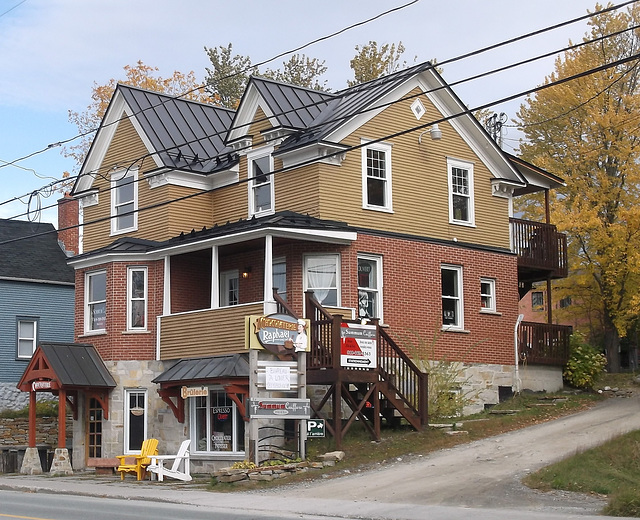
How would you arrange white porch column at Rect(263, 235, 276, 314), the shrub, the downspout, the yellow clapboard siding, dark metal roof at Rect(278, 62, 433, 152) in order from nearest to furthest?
white porch column at Rect(263, 235, 276, 314) → the yellow clapboard siding → dark metal roof at Rect(278, 62, 433, 152) → the downspout → the shrub

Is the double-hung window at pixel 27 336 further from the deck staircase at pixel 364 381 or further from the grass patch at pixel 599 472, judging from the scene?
the grass patch at pixel 599 472

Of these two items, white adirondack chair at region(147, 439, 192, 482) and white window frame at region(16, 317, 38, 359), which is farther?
white window frame at region(16, 317, 38, 359)

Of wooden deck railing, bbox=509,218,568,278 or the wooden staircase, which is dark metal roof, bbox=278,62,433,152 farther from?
wooden deck railing, bbox=509,218,568,278

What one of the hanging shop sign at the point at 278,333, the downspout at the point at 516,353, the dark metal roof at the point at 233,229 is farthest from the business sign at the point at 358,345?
the downspout at the point at 516,353

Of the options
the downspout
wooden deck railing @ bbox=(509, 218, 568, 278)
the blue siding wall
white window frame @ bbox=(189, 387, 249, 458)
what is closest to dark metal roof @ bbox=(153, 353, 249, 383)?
white window frame @ bbox=(189, 387, 249, 458)

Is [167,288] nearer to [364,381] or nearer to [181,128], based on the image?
[181,128]

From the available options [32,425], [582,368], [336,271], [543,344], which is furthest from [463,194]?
[32,425]

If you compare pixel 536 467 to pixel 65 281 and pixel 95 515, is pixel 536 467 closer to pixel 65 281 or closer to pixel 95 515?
pixel 95 515

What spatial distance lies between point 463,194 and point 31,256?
1880 cm

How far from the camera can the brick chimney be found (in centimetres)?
4028

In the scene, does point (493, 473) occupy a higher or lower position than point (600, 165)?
lower

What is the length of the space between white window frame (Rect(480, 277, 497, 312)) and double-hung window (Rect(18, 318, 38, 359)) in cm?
1798

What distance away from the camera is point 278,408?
21.7 m

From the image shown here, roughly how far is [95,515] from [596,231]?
21.3 metres
